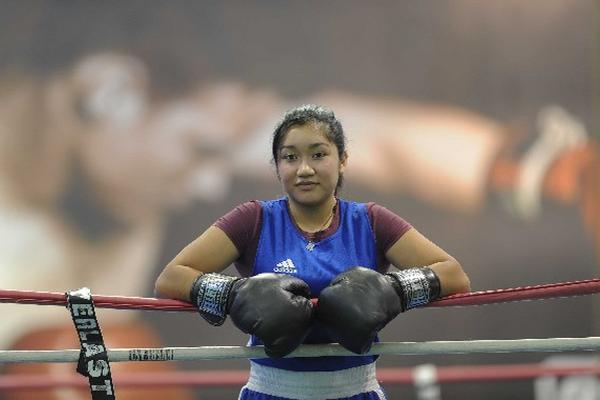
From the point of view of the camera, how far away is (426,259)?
6.73 ft

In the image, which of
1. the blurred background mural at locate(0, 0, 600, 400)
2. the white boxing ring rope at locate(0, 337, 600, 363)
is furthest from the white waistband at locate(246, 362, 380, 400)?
the blurred background mural at locate(0, 0, 600, 400)

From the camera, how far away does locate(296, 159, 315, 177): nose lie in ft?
6.72

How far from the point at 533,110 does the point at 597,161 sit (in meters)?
0.45

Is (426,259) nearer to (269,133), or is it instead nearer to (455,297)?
(455,297)

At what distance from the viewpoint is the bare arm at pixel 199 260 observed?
2.00m

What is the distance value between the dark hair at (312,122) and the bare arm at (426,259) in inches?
10.5

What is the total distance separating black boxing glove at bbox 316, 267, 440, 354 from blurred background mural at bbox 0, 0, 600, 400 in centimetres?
302

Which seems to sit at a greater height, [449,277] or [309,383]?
[449,277]

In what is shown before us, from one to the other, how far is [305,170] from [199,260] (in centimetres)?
31

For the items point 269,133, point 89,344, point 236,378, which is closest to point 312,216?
point 89,344

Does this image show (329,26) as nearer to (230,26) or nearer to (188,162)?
(230,26)

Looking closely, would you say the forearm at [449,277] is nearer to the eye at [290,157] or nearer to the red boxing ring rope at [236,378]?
the eye at [290,157]

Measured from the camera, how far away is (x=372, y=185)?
502 cm

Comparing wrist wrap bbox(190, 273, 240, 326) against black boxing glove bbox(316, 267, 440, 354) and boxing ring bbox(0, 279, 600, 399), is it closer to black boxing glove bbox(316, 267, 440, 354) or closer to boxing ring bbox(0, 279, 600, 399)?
boxing ring bbox(0, 279, 600, 399)
